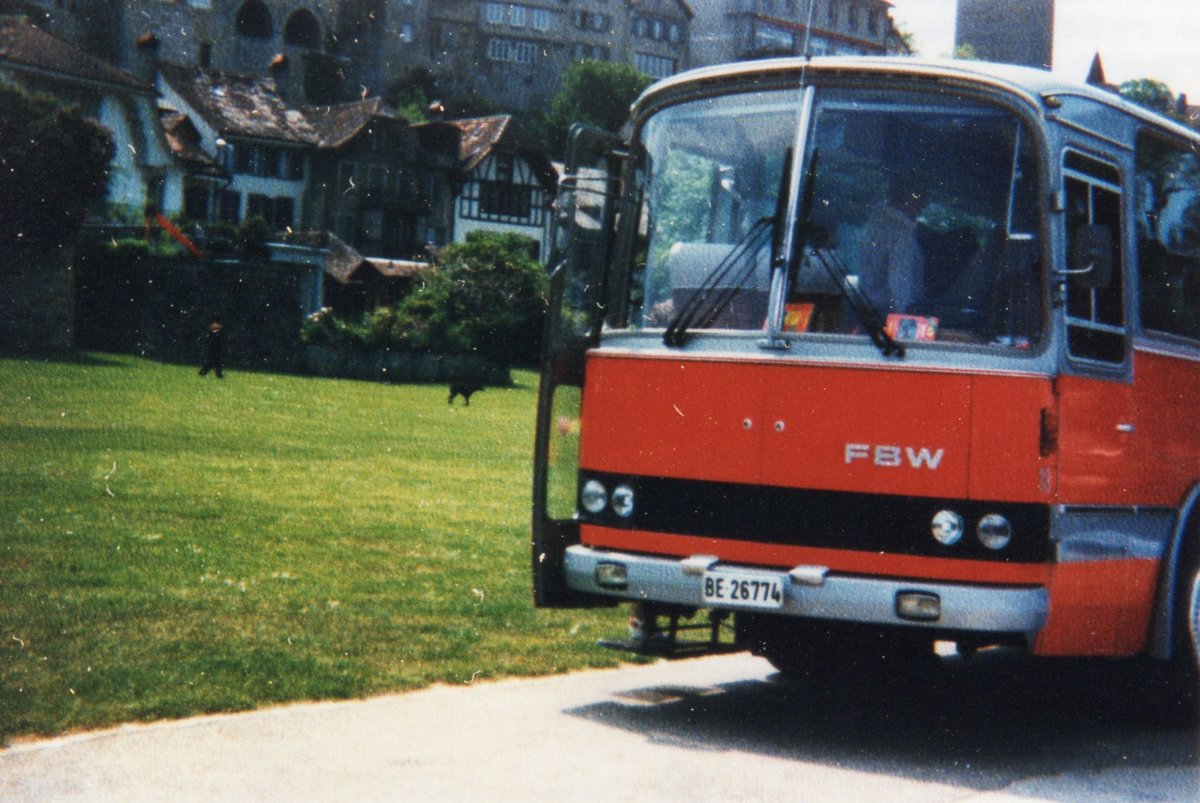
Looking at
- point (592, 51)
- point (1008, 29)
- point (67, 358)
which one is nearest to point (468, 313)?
point (67, 358)

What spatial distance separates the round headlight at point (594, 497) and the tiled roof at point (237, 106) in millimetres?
77006

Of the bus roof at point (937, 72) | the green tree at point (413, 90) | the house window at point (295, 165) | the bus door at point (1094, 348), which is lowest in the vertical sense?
the bus door at point (1094, 348)

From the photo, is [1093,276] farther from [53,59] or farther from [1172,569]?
[53,59]

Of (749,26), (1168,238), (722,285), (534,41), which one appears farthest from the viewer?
(534,41)

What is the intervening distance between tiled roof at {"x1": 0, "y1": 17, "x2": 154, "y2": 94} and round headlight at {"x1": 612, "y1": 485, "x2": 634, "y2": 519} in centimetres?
4680

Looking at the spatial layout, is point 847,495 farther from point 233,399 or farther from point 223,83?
point 223,83

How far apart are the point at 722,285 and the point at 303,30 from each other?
380 feet

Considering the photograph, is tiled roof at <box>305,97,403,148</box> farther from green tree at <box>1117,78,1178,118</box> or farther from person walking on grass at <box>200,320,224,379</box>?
green tree at <box>1117,78,1178,118</box>

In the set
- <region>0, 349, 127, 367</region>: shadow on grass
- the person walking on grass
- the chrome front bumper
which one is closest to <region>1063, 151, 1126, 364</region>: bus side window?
the chrome front bumper

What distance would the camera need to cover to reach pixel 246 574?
1220cm

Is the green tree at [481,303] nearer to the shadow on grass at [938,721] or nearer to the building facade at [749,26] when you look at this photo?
the building facade at [749,26]

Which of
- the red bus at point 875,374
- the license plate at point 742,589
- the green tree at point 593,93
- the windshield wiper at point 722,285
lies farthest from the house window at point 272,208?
the license plate at point 742,589

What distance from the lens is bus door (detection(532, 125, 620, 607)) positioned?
8961 millimetres

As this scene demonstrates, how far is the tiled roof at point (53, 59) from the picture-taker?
169ft
